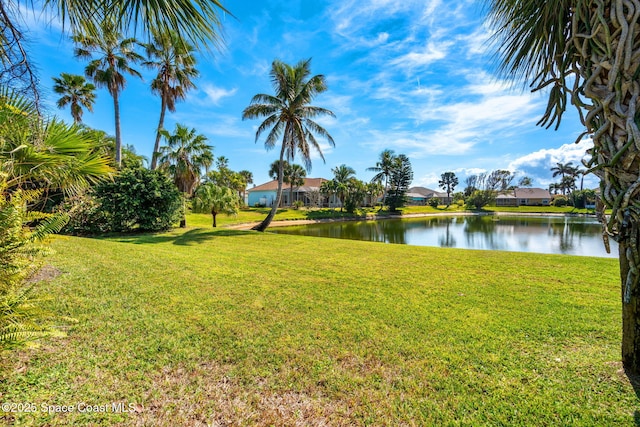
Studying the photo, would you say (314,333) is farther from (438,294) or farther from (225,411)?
(438,294)

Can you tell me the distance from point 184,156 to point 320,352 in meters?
14.1

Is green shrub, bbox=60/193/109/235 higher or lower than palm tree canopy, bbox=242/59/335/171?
lower

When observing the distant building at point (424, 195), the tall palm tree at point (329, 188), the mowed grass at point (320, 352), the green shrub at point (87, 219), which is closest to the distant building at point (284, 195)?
the tall palm tree at point (329, 188)

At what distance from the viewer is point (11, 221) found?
1.71 metres

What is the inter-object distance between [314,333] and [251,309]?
1.09 metres

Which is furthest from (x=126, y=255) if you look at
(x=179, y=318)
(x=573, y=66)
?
(x=573, y=66)

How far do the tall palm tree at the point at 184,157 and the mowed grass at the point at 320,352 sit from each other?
9.93 metres

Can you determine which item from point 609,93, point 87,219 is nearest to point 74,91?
point 87,219

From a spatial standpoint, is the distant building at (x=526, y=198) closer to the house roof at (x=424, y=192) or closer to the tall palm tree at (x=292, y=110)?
the house roof at (x=424, y=192)

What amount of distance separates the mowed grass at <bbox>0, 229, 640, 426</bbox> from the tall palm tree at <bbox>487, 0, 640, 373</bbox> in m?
0.82

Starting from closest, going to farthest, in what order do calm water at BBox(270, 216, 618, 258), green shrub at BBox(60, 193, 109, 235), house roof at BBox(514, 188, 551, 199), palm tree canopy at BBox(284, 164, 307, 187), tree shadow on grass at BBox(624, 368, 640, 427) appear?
1. tree shadow on grass at BBox(624, 368, 640, 427)
2. green shrub at BBox(60, 193, 109, 235)
3. calm water at BBox(270, 216, 618, 258)
4. palm tree canopy at BBox(284, 164, 307, 187)
5. house roof at BBox(514, 188, 551, 199)

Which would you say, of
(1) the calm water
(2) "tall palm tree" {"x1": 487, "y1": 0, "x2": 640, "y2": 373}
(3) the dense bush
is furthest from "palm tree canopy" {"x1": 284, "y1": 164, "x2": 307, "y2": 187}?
(2) "tall palm tree" {"x1": 487, "y1": 0, "x2": 640, "y2": 373}

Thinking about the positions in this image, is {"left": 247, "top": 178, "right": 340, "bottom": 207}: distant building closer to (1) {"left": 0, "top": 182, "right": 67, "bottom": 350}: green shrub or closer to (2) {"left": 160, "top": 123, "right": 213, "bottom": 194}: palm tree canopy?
(2) {"left": 160, "top": 123, "right": 213, "bottom": 194}: palm tree canopy

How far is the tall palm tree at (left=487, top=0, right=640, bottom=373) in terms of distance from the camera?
1.76m
